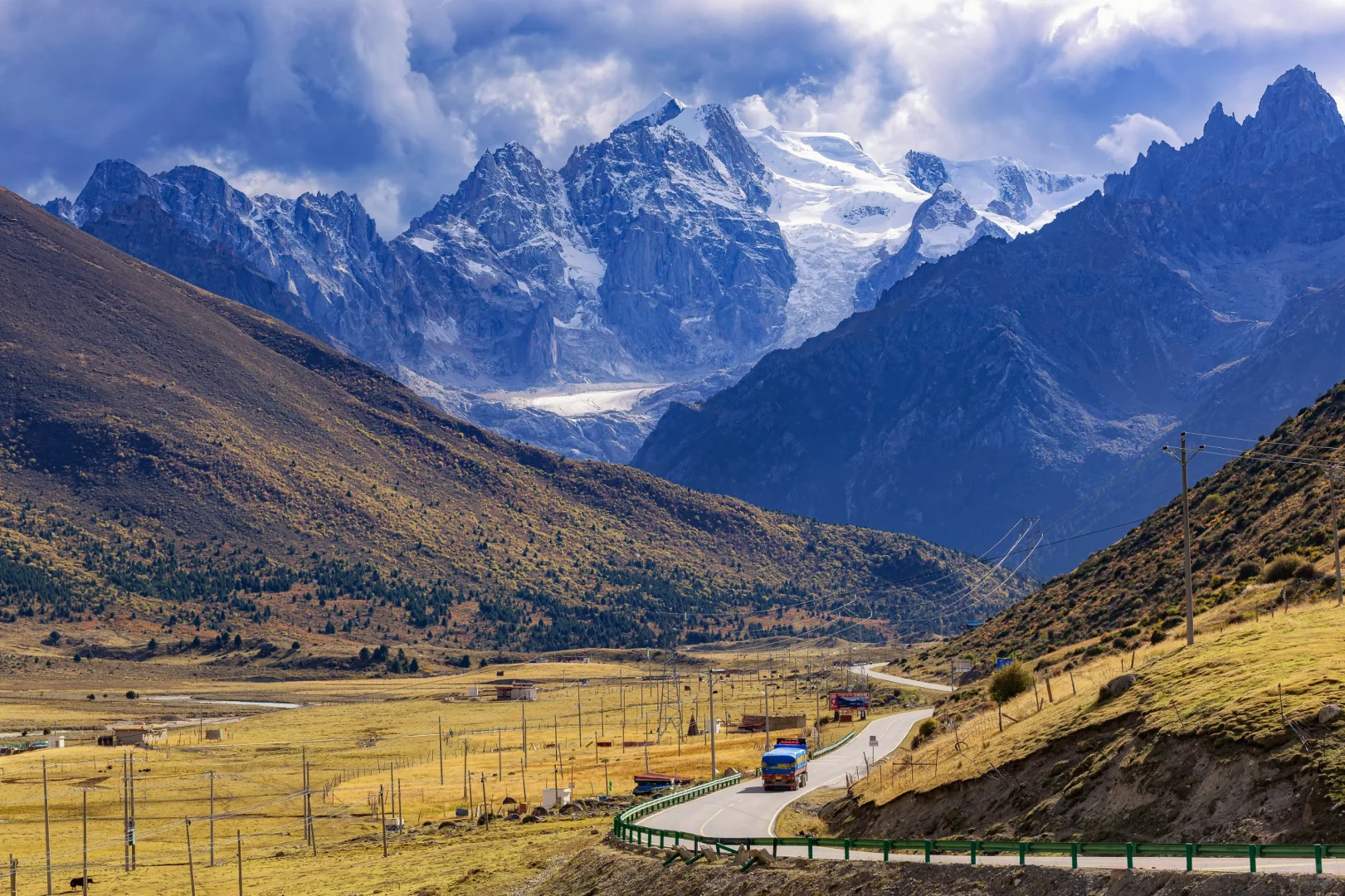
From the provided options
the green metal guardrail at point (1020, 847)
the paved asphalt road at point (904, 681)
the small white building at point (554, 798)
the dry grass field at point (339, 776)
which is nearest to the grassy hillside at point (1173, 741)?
the green metal guardrail at point (1020, 847)

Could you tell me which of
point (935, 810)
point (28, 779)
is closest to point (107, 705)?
point (28, 779)

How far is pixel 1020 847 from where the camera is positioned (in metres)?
36.6

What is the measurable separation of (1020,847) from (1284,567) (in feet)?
139

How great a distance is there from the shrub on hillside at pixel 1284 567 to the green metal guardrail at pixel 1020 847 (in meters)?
37.1

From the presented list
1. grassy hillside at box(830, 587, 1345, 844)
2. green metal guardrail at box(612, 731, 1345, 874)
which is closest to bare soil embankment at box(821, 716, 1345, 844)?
grassy hillside at box(830, 587, 1345, 844)

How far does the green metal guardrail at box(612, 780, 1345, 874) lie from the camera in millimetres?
33344

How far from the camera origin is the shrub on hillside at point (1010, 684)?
227ft

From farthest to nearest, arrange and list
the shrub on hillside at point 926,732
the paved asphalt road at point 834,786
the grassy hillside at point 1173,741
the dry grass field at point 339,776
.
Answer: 1. the shrub on hillside at point 926,732
2. the dry grass field at point 339,776
3. the grassy hillside at point 1173,741
4. the paved asphalt road at point 834,786

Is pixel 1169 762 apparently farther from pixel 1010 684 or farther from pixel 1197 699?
pixel 1010 684

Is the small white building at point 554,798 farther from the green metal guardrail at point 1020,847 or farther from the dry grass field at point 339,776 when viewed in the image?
the green metal guardrail at point 1020,847

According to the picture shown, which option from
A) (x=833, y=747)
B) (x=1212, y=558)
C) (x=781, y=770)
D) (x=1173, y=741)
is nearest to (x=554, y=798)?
(x=781, y=770)

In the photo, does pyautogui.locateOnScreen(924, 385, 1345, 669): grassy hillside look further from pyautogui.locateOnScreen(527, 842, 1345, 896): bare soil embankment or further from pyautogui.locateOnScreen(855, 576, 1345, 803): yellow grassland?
pyautogui.locateOnScreen(527, 842, 1345, 896): bare soil embankment

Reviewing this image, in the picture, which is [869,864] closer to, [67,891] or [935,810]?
[935,810]

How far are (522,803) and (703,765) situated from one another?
45.2 feet
